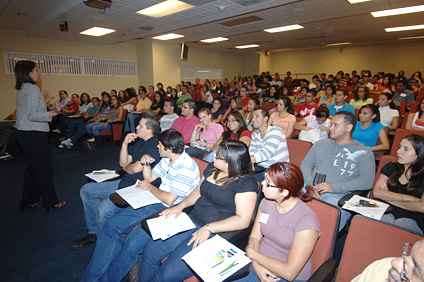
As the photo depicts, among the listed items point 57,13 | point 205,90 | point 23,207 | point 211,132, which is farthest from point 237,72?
point 23,207

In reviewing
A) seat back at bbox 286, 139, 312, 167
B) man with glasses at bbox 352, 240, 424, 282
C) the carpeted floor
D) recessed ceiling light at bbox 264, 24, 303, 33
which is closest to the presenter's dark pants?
the carpeted floor

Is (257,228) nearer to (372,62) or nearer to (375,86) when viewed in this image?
(375,86)

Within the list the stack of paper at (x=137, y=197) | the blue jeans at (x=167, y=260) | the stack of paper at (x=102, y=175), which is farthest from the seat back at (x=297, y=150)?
the stack of paper at (x=102, y=175)

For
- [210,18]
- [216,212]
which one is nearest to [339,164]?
[216,212]

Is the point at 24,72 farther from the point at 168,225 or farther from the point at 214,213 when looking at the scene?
the point at 214,213

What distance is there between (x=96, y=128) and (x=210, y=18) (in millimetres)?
4129

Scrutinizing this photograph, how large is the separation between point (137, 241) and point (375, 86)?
30.2 feet

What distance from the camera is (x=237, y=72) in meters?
15.9

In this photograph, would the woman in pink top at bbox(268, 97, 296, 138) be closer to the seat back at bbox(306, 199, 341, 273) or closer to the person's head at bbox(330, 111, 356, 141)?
the person's head at bbox(330, 111, 356, 141)

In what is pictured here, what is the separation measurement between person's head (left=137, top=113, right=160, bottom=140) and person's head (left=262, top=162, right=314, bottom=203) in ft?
4.87

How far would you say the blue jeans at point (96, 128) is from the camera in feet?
18.8

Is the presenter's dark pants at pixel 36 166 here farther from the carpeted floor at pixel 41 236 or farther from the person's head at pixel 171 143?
the person's head at pixel 171 143

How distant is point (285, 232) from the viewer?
1.28 m

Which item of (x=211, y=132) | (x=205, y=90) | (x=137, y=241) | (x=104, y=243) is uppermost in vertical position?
(x=205, y=90)
